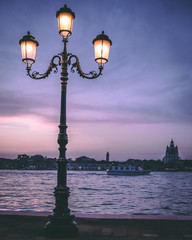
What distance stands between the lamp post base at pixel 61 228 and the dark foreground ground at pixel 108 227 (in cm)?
19

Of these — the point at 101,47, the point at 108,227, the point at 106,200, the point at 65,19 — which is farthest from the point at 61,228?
the point at 106,200

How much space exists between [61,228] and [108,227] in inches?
56.3

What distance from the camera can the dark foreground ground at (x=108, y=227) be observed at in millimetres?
6191

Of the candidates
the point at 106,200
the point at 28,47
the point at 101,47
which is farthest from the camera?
the point at 106,200

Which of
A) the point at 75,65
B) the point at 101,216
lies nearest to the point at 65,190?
the point at 101,216

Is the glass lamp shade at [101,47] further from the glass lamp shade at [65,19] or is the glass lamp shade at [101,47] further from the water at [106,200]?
the water at [106,200]

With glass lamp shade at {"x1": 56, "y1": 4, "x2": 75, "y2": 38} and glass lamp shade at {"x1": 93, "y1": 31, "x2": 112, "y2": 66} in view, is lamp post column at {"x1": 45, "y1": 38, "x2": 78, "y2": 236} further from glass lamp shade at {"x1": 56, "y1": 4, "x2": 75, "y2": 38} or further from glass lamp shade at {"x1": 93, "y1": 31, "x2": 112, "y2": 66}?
glass lamp shade at {"x1": 56, "y1": 4, "x2": 75, "y2": 38}

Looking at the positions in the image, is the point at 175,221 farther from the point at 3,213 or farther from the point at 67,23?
the point at 67,23

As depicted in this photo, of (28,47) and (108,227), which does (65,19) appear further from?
(108,227)

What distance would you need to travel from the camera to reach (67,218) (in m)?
6.20

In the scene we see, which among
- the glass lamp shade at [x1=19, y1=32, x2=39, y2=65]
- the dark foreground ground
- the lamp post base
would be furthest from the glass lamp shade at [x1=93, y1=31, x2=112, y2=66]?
the dark foreground ground

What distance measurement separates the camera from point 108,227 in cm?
699

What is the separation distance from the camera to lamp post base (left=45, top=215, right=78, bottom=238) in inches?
240

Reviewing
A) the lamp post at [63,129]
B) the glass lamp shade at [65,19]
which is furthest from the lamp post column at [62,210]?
the glass lamp shade at [65,19]
